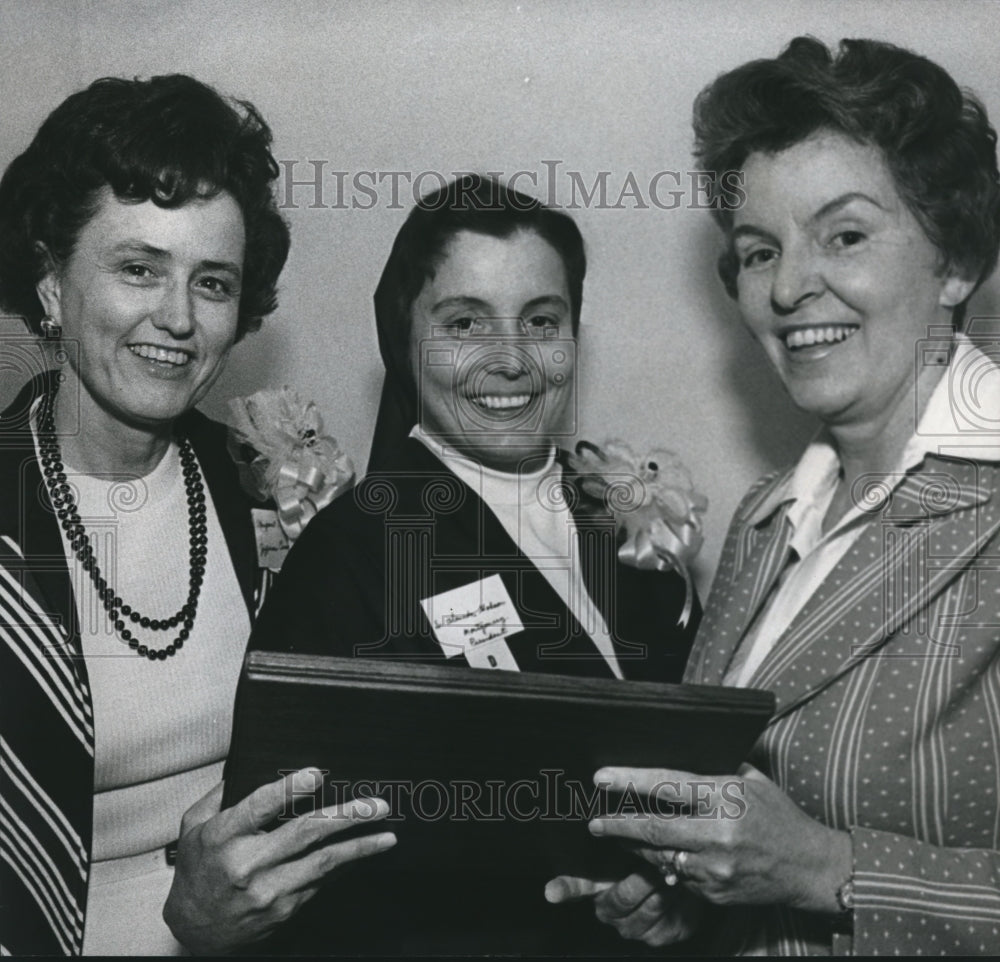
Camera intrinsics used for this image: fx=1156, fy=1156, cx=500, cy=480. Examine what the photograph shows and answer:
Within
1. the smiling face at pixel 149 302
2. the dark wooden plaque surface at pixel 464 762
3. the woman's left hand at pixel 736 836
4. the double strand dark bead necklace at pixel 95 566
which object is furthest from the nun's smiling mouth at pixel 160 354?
the woman's left hand at pixel 736 836

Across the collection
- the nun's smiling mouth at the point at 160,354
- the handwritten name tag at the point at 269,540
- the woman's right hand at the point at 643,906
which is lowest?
the woman's right hand at the point at 643,906

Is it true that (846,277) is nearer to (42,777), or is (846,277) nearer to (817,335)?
(817,335)

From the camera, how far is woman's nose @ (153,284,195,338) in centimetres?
134

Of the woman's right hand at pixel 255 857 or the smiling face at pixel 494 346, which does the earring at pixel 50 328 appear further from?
the woman's right hand at pixel 255 857

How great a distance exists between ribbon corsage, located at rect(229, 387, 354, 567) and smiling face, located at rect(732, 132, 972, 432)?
0.58 metres

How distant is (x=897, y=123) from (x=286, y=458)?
0.83 meters

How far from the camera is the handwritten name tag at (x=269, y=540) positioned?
1423 mm

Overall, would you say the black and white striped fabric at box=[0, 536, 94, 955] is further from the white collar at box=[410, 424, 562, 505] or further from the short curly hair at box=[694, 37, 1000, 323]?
the short curly hair at box=[694, 37, 1000, 323]

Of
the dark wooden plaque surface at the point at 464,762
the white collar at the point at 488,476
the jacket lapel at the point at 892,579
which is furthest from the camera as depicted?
the white collar at the point at 488,476

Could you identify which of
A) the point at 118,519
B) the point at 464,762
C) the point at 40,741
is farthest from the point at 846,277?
the point at 40,741

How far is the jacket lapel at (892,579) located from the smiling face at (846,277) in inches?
4.9

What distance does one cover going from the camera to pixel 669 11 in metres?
1.48

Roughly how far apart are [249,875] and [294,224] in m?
0.77

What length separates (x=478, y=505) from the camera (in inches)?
57.1
